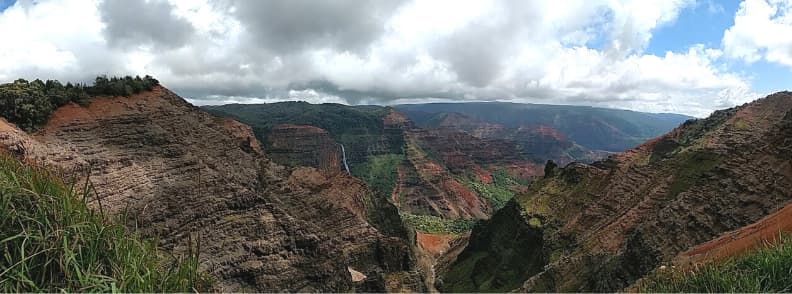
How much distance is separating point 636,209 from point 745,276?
3857 cm

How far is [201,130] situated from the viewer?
32.6m

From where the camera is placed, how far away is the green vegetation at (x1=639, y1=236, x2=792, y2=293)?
630 centimetres

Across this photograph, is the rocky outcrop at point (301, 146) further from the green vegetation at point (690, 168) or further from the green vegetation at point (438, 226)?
the green vegetation at point (690, 168)

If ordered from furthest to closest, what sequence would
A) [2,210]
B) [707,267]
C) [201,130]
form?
[201,130] < [707,267] < [2,210]

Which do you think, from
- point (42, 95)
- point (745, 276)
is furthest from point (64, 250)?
point (42, 95)

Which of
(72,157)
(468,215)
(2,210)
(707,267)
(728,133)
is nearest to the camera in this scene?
(2,210)

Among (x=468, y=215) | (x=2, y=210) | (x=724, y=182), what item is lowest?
(x=468, y=215)

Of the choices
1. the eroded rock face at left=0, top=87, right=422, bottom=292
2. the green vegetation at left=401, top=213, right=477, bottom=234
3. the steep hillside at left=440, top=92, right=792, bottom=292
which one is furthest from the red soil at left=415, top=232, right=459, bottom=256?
the eroded rock face at left=0, top=87, right=422, bottom=292

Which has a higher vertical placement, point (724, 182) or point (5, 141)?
point (5, 141)

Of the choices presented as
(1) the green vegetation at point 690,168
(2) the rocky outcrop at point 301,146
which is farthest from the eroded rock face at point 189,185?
(2) the rocky outcrop at point 301,146

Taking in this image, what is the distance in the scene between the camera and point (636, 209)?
4109 cm

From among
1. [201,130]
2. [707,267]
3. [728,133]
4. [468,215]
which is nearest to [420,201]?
[468,215]

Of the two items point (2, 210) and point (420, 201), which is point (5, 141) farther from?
point (420, 201)

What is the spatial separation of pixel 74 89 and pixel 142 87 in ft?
14.6
